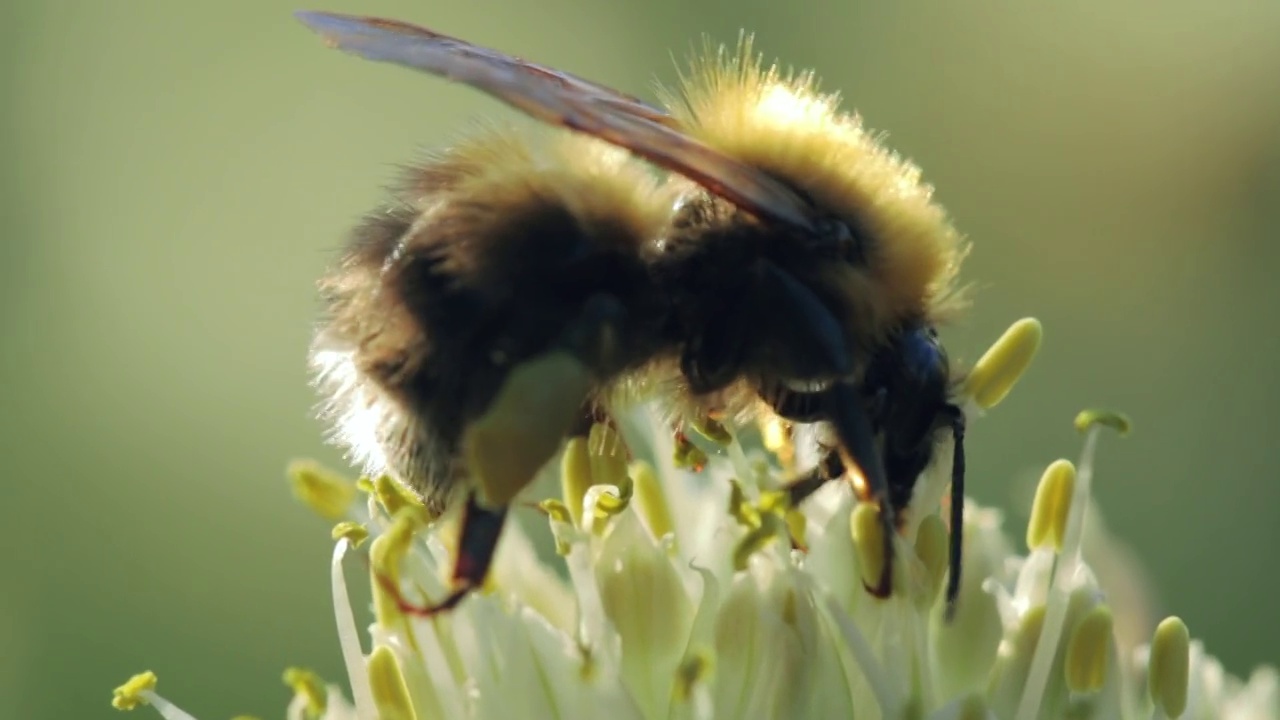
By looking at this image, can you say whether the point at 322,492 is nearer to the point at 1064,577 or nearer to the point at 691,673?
the point at 691,673

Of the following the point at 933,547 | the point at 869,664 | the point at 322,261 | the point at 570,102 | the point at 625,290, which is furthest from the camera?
the point at 322,261

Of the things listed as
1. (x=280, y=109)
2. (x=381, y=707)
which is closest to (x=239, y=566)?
(x=280, y=109)

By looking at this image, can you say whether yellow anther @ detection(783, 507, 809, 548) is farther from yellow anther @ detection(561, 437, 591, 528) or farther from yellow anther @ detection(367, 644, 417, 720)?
yellow anther @ detection(367, 644, 417, 720)

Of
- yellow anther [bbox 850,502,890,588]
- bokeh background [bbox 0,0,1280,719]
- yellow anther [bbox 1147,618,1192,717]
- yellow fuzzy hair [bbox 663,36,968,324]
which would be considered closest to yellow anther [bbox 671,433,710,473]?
yellow anther [bbox 850,502,890,588]

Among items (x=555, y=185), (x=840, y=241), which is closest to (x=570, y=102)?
(x=555, y=185)

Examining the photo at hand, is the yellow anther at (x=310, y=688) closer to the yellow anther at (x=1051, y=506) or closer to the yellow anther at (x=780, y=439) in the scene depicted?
the yellow anther at (x=780, y=439)

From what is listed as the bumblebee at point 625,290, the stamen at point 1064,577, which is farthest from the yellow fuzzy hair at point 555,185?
the stamen at point 1064,577
